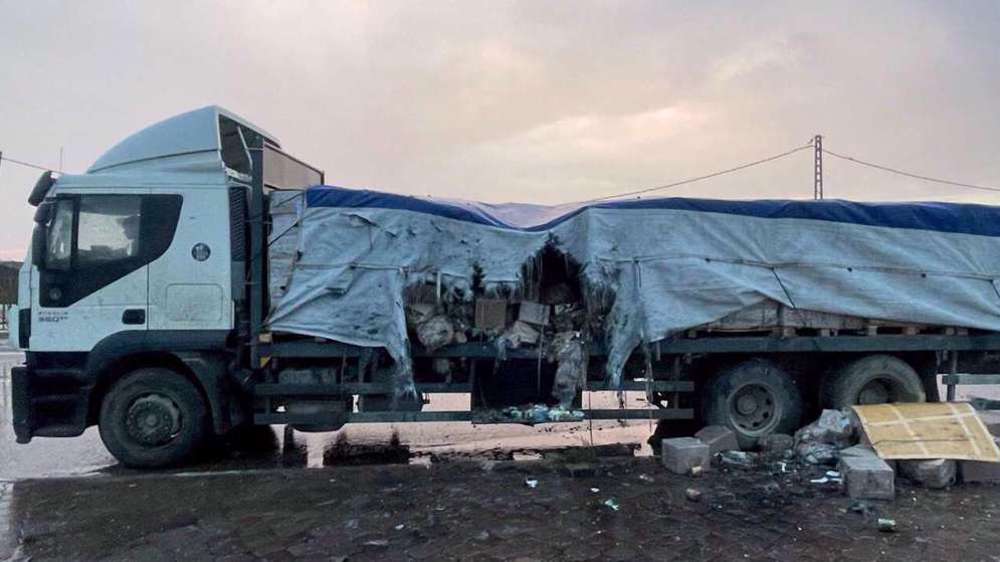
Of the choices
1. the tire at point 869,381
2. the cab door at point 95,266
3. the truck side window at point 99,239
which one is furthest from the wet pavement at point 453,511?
the truck side window at point 99,239

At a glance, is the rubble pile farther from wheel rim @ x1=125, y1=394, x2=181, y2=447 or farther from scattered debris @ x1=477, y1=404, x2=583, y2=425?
wheel rim @ x1=125, y1=394, x2=181, y2=447

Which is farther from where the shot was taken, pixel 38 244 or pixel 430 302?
pixel 430 302

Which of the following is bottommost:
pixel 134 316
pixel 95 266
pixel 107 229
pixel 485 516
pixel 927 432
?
pixel 485 516

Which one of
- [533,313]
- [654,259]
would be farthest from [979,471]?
[533,313]

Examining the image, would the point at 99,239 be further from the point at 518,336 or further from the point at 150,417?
the point at 518,336

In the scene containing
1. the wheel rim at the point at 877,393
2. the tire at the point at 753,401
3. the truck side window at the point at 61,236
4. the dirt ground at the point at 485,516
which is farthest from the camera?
the wheel rim at the point at 877,393

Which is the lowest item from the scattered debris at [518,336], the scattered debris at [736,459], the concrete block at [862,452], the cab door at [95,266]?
the scattered debris at [736,459]

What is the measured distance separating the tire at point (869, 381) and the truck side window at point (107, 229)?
7.71 meters

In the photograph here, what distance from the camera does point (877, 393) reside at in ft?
23.9

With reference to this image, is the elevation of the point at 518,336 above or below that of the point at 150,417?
above

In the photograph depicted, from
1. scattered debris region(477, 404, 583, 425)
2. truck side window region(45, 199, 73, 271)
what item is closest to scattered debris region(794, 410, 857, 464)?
scattered debris region(477, 404, 583, 425)

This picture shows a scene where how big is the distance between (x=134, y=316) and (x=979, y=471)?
8.36 metres

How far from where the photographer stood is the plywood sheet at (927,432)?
5.93 meters

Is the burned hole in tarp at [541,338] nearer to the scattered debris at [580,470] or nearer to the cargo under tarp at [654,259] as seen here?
the cargo under tarp at [654,259]
